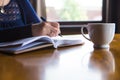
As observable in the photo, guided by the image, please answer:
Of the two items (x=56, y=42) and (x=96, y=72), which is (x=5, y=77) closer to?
(x=96, y=72)

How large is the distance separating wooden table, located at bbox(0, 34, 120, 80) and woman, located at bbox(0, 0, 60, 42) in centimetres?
30

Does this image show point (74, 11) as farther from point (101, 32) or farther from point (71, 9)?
point (101, 32)

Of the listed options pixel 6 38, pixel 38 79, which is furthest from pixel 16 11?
pixel 38 79

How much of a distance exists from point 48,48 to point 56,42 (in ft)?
0.19

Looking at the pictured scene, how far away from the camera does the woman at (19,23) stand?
3.40 ft

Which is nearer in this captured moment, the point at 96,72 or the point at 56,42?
the point at 96,72

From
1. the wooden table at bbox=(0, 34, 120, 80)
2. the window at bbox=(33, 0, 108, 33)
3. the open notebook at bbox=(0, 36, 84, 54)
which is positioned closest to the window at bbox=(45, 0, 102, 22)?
the window at bbox=(33, 0, 108, 33)

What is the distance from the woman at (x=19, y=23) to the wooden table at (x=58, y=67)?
12.0 inches

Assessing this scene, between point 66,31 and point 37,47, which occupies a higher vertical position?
point 37,47

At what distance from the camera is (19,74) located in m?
0.49

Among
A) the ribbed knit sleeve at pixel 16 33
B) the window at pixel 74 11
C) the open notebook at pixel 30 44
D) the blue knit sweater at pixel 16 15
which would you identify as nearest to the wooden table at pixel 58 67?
the open notebook at pixel 30 44

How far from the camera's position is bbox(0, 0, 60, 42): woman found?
1.04m

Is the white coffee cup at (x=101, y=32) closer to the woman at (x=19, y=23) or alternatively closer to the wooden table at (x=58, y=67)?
the wooden table at (x=58, y=67)

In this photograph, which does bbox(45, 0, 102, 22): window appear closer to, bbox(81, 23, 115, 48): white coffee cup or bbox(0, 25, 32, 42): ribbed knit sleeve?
Result: bbox(0, 25, 32, 42): ribbed knit sleeve
